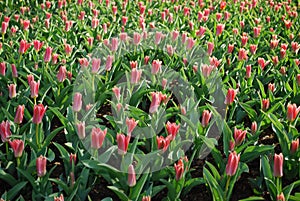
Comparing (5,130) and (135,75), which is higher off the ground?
(135,75)

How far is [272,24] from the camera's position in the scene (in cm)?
522

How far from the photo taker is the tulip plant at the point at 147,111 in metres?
2.48

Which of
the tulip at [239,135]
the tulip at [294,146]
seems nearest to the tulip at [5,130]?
the tulip at [239,135]

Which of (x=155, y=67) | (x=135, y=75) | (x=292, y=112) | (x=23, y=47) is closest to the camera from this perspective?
(x=292, y=112)

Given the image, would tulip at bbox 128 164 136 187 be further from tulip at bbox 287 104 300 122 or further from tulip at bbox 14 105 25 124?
tulip at bbox 287 104 300 122

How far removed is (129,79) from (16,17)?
1.85m

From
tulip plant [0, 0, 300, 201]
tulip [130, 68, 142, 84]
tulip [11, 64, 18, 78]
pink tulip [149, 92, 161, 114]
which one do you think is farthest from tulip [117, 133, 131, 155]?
tulip [11, 64, 18, 78]

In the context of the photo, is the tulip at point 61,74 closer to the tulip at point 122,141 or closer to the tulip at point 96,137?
the tulip at point 96,137

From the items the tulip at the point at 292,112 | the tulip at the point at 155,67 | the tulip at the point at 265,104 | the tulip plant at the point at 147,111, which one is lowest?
the tulip plant at the point at 147,111

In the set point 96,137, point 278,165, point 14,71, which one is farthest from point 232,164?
point 14,71

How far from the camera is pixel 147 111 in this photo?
11.6 feet

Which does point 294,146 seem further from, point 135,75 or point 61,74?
point 61,74

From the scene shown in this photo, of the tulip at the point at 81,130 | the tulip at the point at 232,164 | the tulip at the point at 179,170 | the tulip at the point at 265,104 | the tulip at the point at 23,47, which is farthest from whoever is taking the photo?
the tulip at the point at 23,47

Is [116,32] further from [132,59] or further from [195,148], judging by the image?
[195,148]
